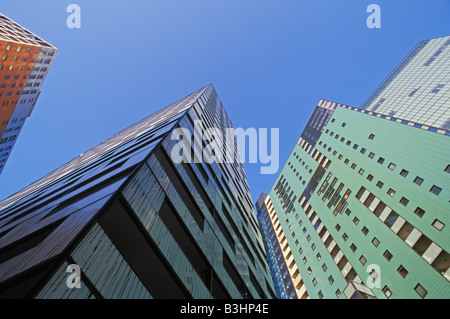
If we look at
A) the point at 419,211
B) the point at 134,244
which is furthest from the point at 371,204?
the point at 134,244

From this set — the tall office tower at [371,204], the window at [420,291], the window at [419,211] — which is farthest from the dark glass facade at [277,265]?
the window at [419,211]

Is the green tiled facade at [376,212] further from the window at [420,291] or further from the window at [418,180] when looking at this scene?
the window at [418,180]

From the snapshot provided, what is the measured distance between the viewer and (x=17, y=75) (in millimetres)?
66688

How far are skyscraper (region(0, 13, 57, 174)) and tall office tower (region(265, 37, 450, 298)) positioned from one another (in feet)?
264

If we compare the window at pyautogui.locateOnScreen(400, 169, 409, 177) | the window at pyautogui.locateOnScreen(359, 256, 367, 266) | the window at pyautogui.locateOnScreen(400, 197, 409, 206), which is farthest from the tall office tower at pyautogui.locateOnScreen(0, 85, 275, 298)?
the window at pyautogui.locateOnScreen(400, 169, 409, 177)

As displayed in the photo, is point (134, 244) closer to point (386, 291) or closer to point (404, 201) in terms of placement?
point (386, 291)

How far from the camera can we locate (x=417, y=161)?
106ft

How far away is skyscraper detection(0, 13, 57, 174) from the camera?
61.9 meters

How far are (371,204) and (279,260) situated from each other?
103 ft

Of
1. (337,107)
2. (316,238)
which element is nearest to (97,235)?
(316,238)

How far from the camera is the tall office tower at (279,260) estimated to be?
50844 mm

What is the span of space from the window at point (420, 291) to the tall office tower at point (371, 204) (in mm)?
91

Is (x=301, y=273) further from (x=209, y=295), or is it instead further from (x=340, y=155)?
(x=209, y=295)

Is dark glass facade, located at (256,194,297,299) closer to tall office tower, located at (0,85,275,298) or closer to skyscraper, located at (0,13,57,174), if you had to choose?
tall office tower, located at (0,85,275,298)
